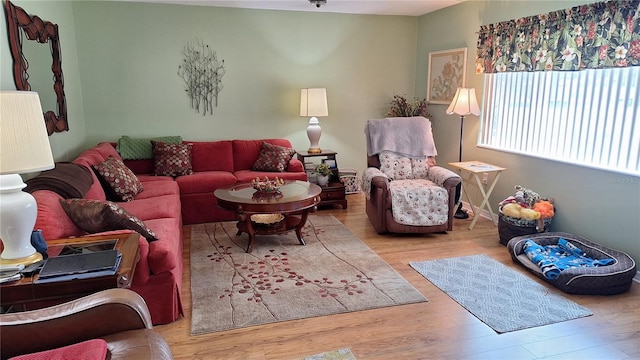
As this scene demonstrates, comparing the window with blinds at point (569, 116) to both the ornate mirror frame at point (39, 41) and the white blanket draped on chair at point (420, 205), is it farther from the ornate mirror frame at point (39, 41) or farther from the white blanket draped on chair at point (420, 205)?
the ornate mirror frame at point (39, 41)

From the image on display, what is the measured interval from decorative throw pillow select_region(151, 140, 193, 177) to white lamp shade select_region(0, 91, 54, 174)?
292 centimetres

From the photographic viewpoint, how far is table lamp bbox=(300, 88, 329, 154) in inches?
202

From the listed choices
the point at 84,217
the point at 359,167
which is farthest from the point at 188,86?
the point at 84,217

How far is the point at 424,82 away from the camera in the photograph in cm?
565

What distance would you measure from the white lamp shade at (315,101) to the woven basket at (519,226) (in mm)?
2441

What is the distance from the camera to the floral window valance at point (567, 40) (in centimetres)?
301

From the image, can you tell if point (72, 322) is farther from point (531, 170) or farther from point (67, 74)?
point (531, 170)

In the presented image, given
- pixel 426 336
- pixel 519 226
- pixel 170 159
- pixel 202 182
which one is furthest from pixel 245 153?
pixel 426 336

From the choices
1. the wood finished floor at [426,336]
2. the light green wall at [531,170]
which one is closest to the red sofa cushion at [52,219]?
the wood finished floor at [426,336]

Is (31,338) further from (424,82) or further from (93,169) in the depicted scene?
(424,82)

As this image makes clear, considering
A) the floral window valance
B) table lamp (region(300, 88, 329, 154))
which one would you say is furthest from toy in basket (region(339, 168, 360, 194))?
the floral window valance

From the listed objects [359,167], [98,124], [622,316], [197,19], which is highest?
[197,19]

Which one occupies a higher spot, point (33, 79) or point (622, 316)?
point (33, 79)

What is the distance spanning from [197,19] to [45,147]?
3718 mm
